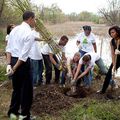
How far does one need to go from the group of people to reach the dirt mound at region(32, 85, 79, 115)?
38 cm

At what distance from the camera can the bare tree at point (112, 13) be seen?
2784cm

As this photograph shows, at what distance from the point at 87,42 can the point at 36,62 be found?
1.35 m

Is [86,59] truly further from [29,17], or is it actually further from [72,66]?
[29,17]

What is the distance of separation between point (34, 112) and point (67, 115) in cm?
68

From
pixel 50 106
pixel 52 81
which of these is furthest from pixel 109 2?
pixel 50 106

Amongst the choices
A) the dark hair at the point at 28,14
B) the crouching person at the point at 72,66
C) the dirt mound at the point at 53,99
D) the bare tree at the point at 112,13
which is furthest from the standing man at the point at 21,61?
the bare tree at the point at 112,13

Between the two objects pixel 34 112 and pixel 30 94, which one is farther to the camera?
pixel 34 112

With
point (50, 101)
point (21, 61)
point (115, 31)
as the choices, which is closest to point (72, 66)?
point (50, 101)

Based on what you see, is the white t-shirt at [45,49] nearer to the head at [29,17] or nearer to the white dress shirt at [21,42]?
the white dress shirt at [21,42]

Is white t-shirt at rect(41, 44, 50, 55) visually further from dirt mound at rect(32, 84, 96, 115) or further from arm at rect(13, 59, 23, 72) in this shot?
Result: arm at rect(13, 59, 23, 72)

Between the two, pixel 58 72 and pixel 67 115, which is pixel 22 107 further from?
pixel 58 72

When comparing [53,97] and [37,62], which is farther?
[37,62]

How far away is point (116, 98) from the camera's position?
6348 mm

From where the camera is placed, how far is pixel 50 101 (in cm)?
617
